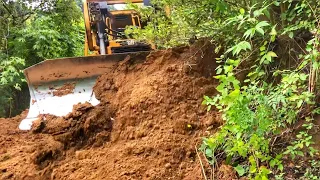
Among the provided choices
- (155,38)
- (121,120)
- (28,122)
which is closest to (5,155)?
(28,122)

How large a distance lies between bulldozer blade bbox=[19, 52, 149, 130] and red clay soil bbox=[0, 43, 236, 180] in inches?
5.0

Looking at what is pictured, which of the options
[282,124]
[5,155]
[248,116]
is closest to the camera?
[248,116]

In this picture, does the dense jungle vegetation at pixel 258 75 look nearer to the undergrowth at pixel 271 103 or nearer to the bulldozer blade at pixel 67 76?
the undergrowth at pixel 271 103

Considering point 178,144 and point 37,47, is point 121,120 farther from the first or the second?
point 37,47

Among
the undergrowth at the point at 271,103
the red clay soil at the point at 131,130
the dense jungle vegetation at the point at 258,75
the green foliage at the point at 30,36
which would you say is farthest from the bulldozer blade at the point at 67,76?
the green foliage at the point at 30,36

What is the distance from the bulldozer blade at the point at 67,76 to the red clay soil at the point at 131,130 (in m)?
0.13

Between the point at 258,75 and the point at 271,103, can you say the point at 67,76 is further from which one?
the point at 271,103

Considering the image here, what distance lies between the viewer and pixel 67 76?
14.7ft

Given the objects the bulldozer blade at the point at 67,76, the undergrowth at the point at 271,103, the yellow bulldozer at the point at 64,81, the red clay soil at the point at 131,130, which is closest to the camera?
the undergrowth at the point at 271,103

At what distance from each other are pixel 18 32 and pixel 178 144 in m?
6.78

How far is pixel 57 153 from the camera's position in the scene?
11.0 feet

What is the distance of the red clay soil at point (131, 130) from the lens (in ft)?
9.53

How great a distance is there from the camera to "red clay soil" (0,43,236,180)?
2.90 meters

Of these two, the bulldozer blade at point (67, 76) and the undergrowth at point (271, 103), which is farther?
the bulldozer blade at point (67, 76)
